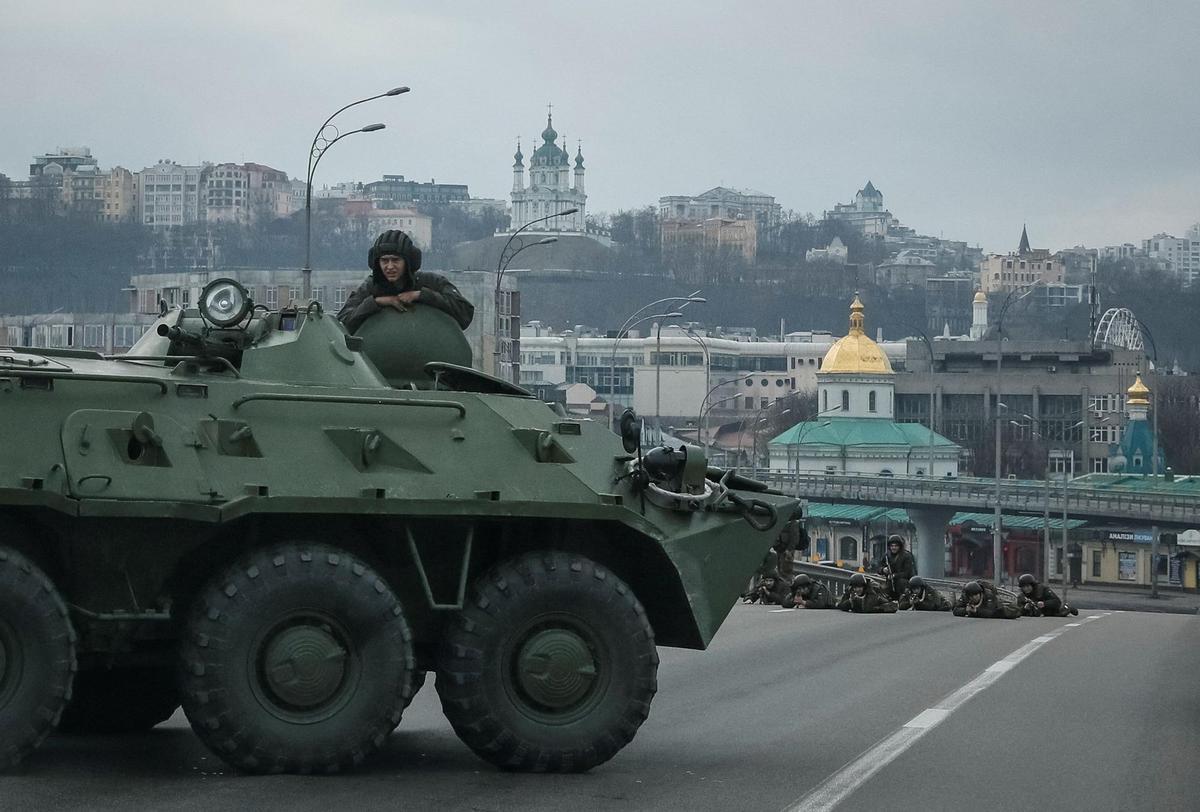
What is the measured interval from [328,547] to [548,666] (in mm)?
1198

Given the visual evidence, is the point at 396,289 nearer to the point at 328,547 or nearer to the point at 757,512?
the point at 757,512

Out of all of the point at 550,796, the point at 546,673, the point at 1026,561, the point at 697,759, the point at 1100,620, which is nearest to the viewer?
the point at 550,796

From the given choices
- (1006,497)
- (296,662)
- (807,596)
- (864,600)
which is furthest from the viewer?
(1006,497)

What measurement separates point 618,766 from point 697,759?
547mm

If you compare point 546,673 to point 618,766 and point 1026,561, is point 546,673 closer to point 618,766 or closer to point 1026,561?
point 618,766

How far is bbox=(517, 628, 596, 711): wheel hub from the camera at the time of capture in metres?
10.8

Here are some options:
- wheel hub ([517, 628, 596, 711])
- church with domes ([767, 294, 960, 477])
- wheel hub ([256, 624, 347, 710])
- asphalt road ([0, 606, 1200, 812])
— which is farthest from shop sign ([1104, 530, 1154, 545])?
wheel hub ([256, 624, 347, 710])

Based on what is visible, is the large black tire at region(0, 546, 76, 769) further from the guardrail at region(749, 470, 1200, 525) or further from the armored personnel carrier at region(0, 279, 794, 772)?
the guardrail at region(749, 470, 1200, 525)

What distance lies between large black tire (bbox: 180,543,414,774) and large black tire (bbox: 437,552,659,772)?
325mm

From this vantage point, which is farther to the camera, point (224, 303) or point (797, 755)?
point (797, 755)

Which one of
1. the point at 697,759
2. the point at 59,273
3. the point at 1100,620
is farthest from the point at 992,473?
the point at 697,759

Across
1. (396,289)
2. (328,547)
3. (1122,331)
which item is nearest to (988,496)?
(1122,331)

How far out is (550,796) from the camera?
10.1 m

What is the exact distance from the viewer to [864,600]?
97.1ft
